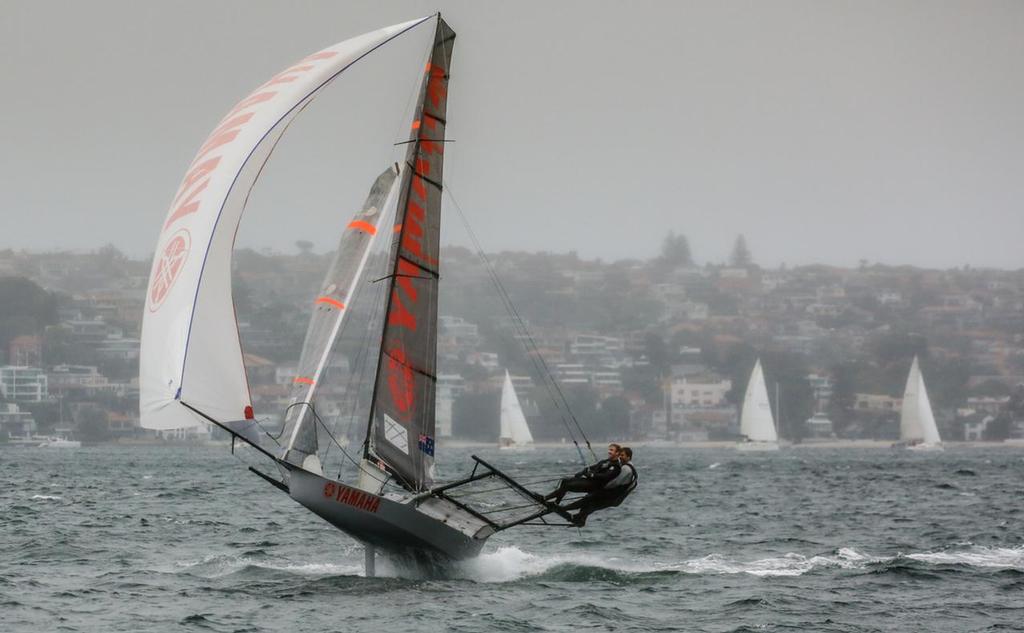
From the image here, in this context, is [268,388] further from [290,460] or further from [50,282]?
[290,460]

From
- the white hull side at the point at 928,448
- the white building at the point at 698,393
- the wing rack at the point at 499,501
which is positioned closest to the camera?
the wing rack at the point at 499,501

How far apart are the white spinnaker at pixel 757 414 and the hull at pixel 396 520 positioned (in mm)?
78915

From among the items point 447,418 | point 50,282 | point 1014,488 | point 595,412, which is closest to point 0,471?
point 1014,488

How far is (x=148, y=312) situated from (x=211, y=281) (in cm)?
67

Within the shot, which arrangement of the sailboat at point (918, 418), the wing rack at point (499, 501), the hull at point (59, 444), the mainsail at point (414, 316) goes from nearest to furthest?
1. the wing rack at point (499, 501)
2. the mainsail at point (414, 316)
3. the sailboat at point (918, 418)
4. the hull at point (59, 444)

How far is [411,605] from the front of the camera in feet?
53.5

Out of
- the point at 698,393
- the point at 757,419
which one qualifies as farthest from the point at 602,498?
the point at 698,393

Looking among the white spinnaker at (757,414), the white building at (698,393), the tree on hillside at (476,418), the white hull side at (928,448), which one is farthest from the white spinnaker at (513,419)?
the white building at (698,393)

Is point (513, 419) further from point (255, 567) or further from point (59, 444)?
point (255, 567)

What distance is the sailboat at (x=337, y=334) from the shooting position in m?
15.5

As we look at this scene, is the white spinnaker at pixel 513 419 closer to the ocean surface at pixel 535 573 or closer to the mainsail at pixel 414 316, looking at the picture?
the ocean surface at pixel 535 573

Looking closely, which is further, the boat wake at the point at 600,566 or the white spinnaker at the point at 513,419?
the white spinnaker at the point at 513,419

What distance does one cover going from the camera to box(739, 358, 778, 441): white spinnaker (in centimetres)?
9681

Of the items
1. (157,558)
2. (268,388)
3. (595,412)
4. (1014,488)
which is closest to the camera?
(157,558)
